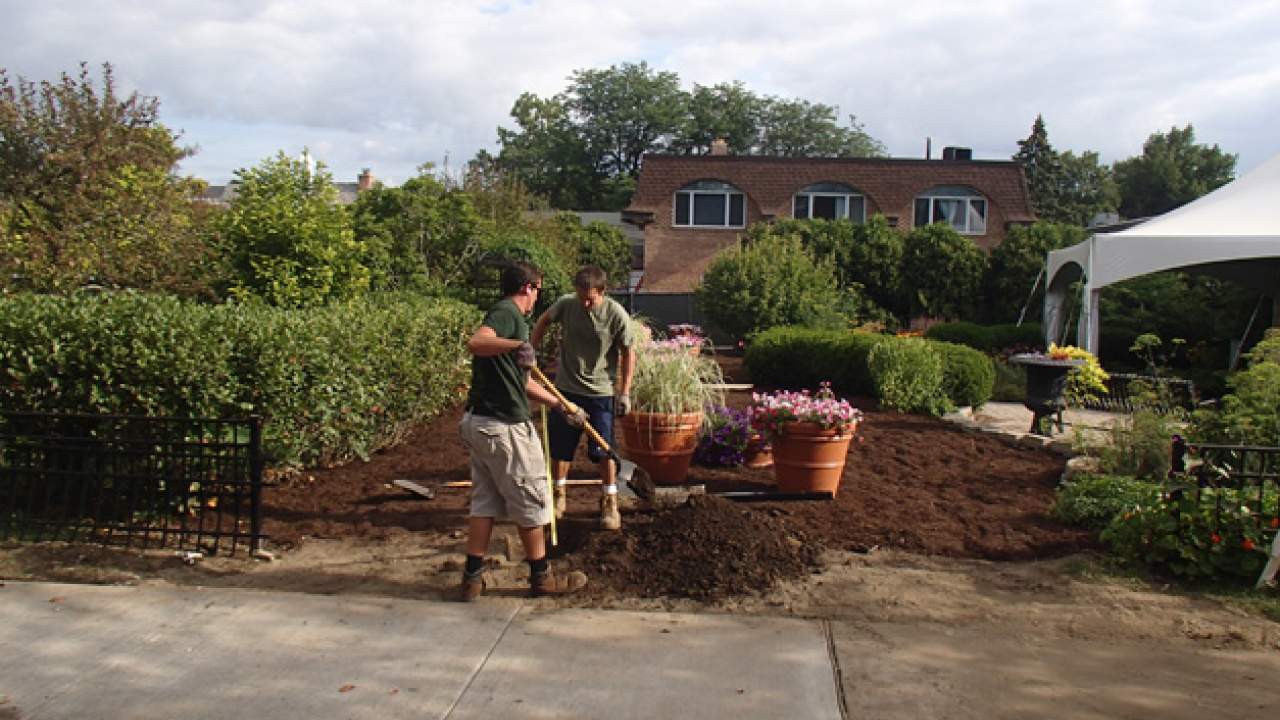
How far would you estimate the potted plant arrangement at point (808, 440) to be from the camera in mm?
6340

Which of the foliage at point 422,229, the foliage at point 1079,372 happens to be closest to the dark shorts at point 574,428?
the foliage at point 1079,372

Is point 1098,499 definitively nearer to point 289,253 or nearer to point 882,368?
point 882,368

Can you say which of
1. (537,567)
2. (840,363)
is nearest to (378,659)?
(537,567)

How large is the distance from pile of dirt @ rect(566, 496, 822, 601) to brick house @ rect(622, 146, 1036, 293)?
26.3 m

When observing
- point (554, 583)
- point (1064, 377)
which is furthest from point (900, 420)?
point (554, 583)

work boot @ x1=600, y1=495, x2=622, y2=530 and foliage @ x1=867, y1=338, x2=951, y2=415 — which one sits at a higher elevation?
foliage @ x1=867, y1=338, x2=951, y2=415

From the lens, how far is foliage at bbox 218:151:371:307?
31.1 ft

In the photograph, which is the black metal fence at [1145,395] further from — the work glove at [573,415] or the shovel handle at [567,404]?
the work glove at [573,415]

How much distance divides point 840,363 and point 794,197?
20406 mm

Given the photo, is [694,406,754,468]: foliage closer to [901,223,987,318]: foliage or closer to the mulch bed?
the mulch bed

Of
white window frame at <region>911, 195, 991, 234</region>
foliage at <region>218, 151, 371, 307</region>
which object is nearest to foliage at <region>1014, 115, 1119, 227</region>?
white window frame at <region>911, 195, 991, 234</region>

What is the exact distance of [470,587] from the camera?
474 centimetres

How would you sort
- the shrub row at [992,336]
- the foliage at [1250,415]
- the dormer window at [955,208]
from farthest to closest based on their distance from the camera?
the dormer window at [955,208]
the shrub row at [992,336]
the foliage at [1250,415]

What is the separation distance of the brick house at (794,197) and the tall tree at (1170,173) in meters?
38.8
